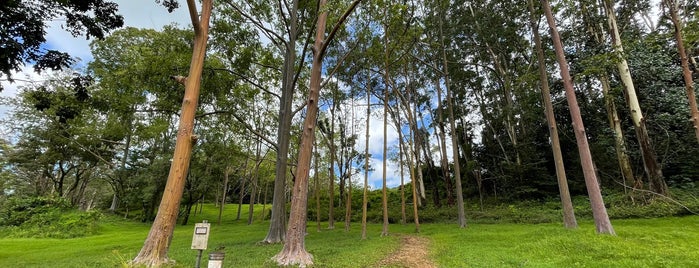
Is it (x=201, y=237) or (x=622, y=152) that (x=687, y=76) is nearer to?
(x=622, y=152)

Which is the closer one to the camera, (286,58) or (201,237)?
(201,237)

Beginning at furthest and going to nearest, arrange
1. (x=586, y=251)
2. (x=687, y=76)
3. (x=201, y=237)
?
(x=687, y=76) < (x=586, y=251) < (x=201, y=237)

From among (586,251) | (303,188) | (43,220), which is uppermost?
(303,188)

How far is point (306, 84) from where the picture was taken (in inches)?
647

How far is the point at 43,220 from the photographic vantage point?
54.7 ft

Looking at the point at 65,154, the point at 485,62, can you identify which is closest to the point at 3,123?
the point at 65,154

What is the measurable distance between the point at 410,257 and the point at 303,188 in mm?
3060

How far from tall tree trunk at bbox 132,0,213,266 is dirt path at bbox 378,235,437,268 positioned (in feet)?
13.5

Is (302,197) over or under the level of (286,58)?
under

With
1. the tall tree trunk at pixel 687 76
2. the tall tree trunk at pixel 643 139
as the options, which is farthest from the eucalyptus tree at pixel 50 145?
the tall tree trunk at pixel 643 139

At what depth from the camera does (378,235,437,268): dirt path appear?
21.2 feet

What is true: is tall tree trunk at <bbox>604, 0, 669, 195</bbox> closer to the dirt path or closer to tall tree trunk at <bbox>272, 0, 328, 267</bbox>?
the dirt path

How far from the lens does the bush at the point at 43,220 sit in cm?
1546

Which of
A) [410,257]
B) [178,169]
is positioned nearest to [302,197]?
[178,169]
